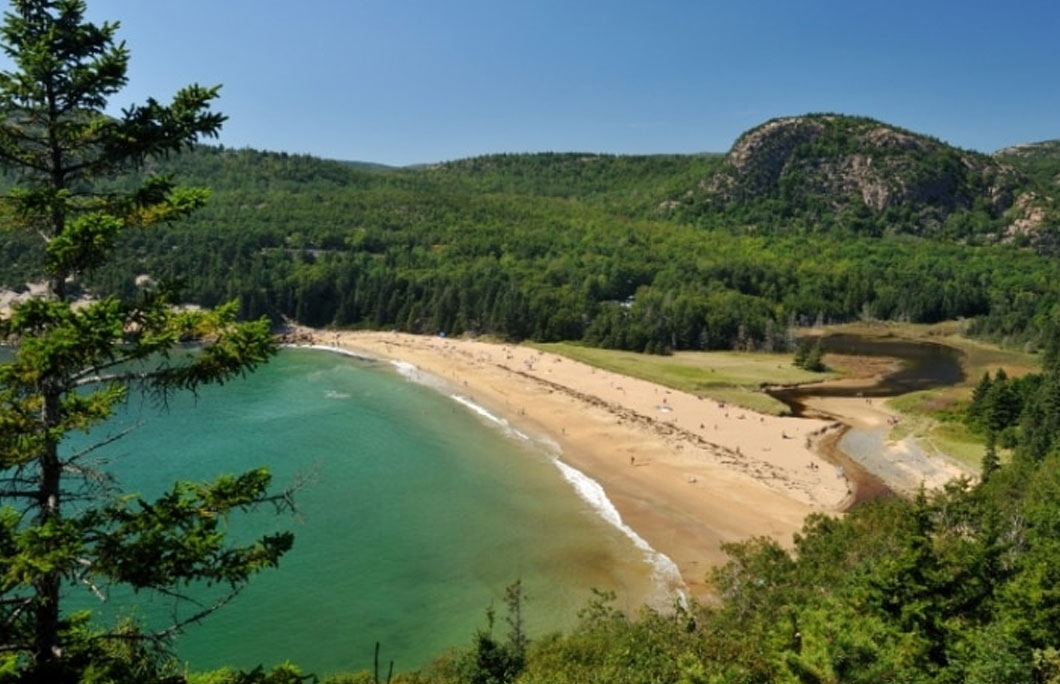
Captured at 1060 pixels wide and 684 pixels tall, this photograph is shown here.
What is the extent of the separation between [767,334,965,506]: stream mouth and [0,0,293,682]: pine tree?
45421mm

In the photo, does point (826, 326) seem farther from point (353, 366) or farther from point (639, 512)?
point (639, 512)

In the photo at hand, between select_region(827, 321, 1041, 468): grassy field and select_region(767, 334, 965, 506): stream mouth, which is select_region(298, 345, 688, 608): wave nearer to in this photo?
select_region(767, 334, 965, 506): stream mouth

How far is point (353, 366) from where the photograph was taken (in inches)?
3514

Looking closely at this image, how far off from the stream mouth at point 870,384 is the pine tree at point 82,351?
45.4m

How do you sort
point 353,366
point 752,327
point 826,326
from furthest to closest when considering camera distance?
1. point 826,326
2. point 752,327
3. point 353,366

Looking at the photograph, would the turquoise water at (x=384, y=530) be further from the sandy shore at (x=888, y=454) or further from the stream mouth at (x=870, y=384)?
the sandy shore at (x=888, y=454)

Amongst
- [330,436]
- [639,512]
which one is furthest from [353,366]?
[639,512]

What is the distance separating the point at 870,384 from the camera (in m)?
85.2

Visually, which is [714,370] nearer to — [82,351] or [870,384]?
[870,384]

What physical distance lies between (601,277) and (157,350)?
127m

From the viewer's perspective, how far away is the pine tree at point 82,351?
7145mm

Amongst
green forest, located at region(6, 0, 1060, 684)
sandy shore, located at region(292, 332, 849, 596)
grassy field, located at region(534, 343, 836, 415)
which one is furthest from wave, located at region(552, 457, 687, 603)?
grassy field, located at region(534, 343, 836, 415)

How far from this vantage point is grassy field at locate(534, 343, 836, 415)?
75750 millimetres

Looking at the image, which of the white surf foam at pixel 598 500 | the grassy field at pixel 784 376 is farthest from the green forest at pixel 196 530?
the grassy field at pixel 784 376
